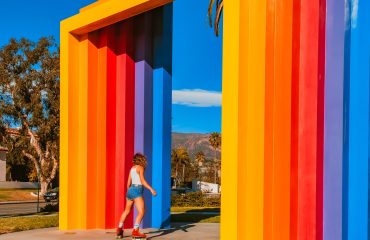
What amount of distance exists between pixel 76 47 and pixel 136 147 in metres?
2.49

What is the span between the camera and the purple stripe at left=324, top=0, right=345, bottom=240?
619 centimetres

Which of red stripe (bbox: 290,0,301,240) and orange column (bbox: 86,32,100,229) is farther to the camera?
orange column (bbox: 86,32,100,229)

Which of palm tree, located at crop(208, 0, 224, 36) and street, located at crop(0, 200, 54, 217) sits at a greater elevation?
palm tree, located at crop(208, 0, 224, 36)

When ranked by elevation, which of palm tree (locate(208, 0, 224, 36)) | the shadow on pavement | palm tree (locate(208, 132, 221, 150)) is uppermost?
palm tree (locate(208, 0, 224, 36))

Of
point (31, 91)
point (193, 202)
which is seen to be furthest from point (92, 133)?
point (31, 91)

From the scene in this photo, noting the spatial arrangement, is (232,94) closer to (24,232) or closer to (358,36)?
(358,36)

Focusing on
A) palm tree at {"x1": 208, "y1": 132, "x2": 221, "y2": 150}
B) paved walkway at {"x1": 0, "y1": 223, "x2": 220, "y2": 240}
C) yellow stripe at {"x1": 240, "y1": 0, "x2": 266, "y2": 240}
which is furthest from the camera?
palm tree at {"x1": 208, "y1": 132, "x2": 221, "y2": 150}

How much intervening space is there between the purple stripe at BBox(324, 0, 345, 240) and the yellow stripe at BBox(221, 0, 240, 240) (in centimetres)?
115

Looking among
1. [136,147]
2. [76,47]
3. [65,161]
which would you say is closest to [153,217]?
[136,147]

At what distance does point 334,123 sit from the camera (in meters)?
6.27

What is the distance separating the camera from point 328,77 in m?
6.36

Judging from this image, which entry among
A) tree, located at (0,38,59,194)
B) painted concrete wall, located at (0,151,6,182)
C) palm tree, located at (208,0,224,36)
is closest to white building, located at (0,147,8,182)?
painted concrete wall, located at (0,151,6,182)

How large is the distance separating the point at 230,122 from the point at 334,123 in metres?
1.34

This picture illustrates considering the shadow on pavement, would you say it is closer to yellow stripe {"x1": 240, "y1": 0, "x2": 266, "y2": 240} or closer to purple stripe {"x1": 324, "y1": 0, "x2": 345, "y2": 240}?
yellow stripe {"x1": 240, "y1": 0, "x2": 266, "y2": 240}
